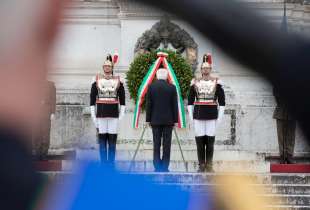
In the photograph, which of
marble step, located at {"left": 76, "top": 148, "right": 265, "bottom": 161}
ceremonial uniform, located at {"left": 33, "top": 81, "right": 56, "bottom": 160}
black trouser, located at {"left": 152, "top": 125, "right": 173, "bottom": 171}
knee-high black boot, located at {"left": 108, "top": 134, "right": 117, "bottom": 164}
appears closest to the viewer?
black trouser, located at {"left": 152, "top": 125, "right": 173, "bottom": 171}

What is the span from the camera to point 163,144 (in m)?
11.4

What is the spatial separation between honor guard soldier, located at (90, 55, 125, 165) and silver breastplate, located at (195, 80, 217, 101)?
4.37 ft

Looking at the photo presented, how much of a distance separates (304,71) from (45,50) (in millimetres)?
3978

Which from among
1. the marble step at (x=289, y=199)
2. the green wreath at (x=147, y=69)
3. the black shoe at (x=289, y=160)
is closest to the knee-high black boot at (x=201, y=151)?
the marble step at (x=289, y=199)

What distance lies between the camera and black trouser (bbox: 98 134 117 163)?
11.8 metres

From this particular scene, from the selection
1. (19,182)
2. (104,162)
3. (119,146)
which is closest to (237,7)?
(19,182)

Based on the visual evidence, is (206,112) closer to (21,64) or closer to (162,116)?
(162,116)

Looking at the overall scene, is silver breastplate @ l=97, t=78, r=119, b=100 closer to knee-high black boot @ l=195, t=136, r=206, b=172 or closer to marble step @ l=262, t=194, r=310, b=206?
knee-high black boot @ l=195, t=136, r=206, b=172

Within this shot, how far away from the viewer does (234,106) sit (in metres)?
16.2

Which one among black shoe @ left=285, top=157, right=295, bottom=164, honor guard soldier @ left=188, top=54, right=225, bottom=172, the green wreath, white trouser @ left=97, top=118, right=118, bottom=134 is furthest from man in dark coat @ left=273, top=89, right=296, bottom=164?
white trouser @ left=97, top=118, right=118, bottom=134

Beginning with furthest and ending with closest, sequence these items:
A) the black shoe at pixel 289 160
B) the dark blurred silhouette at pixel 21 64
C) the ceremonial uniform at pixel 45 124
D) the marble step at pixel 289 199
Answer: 1. the black shoe at pixel 289 160
2. the ceremonial uniform at pixel 45 124
3. the marble step at pixel 289 199
4. the dark blurred silhouette at pixel 21 64

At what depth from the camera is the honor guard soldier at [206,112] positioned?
11.8 metres

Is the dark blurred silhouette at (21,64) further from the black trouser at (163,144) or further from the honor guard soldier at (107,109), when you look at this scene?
the honor guard soldier at (107,109)

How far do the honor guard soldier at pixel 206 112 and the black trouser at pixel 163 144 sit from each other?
65 centimetres
